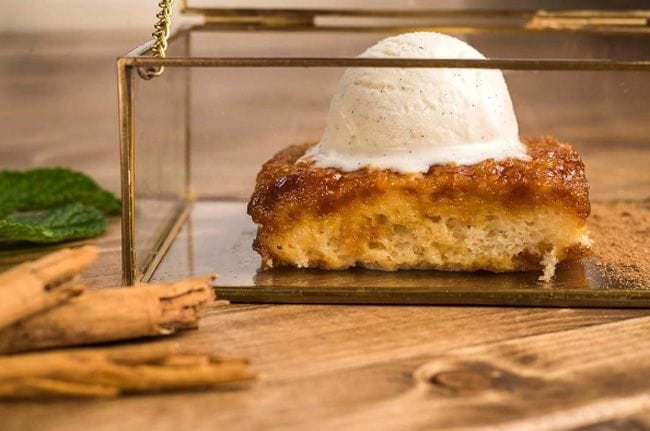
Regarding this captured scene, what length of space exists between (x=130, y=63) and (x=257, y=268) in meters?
0.34

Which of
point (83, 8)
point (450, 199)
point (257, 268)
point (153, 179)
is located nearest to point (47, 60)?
point (83, 8)

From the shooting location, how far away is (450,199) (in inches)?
50.5

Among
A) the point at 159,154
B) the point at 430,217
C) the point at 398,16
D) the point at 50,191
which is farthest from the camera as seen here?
the point at 398,16

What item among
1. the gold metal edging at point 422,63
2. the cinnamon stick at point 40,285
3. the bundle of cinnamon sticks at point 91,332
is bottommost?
the bundle of cinnamon sticks at point 91,332

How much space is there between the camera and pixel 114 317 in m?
1.05

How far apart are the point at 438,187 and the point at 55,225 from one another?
0.66 metres

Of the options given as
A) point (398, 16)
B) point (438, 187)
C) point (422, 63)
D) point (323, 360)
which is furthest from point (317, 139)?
point (323, 360)

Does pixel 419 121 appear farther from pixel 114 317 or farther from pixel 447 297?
pixel 114 317

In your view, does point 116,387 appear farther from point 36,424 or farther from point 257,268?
point 257,268

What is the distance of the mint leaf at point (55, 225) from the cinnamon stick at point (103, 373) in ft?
1.60

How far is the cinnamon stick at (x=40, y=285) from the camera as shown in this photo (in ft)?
3.21

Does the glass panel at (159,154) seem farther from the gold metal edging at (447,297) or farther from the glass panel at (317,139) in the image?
the gold metal edging at (447,297)

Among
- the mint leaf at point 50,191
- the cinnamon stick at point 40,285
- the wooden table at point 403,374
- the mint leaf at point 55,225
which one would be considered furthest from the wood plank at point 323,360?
the mint leaf at point 50,191

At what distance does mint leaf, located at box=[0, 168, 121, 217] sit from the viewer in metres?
1.67
